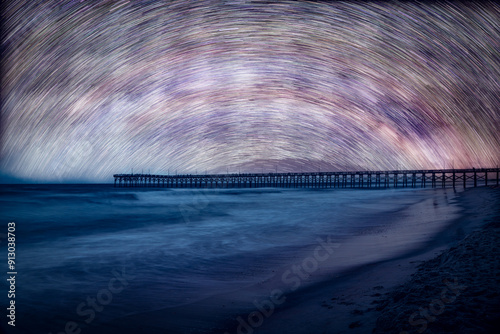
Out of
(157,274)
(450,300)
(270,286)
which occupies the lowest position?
(270,286)

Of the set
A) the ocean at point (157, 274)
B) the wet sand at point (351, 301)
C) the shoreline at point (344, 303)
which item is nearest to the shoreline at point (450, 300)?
the wet sand at point (351, 301)

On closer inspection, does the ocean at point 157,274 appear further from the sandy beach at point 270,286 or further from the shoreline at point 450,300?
the shoreline at point 450,300

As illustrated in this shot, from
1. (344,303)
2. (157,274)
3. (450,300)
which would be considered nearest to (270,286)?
(344,303)

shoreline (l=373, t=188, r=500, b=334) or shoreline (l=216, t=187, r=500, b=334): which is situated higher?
shoreline (l=373, t=188, r=500, b=334)

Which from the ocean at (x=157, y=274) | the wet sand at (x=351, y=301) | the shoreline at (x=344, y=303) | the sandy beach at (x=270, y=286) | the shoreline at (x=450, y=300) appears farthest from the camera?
the ocean at (x=157, y=274)

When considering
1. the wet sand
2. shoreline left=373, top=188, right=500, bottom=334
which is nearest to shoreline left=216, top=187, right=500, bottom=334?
the wet sand

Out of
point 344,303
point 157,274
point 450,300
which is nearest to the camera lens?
point 450,300

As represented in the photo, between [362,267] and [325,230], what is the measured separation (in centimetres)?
740

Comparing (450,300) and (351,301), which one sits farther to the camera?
(351,301)

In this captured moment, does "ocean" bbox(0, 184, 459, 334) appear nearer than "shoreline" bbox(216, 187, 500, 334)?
No

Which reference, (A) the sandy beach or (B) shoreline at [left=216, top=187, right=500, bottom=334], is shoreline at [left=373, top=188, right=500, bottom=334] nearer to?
(A) the sandy beach

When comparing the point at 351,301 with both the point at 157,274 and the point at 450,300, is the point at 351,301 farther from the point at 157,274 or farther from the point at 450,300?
the point at 157,274

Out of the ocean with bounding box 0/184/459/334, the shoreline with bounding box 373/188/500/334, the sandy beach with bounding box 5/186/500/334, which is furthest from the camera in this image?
the ocean with bounding box 0/184/459/334

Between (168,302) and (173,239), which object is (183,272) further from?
(173,239)
